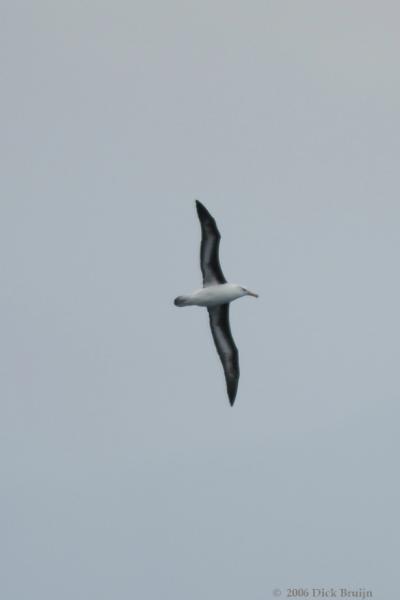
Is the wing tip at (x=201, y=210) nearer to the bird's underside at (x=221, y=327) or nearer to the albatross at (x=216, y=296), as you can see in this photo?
the albatross at (x=216, y=296)

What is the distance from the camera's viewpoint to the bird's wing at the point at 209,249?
78438 mm

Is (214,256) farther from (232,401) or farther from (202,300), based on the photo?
(232,401)

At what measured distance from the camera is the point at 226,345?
269 feet

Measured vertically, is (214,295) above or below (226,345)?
above

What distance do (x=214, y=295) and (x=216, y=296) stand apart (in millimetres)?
117

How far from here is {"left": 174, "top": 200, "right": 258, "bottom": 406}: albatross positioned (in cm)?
7869

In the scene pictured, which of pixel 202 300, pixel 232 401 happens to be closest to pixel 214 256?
pixel 202 300

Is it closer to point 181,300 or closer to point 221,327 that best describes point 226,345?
point 221,327

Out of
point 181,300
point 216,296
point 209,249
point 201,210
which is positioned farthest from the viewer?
point 216,296

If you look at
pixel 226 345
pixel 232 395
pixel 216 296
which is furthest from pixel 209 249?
pixel 232 395

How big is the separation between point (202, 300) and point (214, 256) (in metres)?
2.02

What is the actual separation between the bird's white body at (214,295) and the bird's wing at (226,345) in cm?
112

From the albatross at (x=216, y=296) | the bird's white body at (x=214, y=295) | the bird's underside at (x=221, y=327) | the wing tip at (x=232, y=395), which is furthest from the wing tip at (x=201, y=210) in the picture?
the wing tip at (x=232, y=395)

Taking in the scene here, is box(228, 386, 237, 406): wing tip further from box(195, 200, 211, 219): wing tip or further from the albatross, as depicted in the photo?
box(195, 200, 211, 219): wing tip
